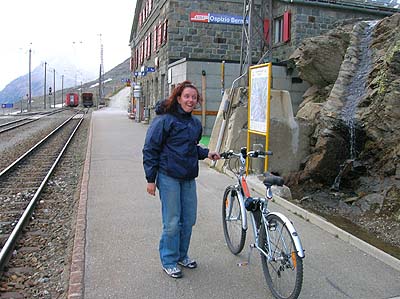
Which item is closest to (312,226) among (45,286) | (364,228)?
(364,228)

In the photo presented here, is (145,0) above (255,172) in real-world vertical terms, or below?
above

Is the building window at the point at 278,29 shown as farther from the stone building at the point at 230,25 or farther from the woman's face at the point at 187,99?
the woman's face at the point at 187,99

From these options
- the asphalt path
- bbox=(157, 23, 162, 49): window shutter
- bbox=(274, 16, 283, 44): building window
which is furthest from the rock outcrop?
bbox=(157, 23, 162, 49): window shutter

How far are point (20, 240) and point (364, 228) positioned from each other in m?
5.51

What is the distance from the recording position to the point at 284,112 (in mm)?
→ 10727

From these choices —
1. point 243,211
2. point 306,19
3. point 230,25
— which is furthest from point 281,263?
point 230,25

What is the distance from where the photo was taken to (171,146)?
441cm

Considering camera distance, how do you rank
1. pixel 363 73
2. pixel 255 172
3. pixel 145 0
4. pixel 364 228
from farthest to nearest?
pixel 145 0, pixel 363 73, pixel 255 172, pixel 364 228

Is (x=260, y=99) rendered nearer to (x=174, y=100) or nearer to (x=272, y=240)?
(x=174, y=100)

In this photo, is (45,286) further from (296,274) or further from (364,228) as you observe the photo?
(364,228)

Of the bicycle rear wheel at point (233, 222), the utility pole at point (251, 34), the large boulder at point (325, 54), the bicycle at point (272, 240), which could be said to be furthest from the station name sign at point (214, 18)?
the bicycle at point (272, 240)

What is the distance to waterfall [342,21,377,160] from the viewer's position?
10.8m

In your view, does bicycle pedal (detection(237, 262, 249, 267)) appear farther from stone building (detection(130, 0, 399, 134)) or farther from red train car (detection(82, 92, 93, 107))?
red train car (detection(82, 92, 93, 107))

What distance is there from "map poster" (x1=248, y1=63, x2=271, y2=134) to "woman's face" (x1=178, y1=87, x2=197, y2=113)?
4.41 metres
